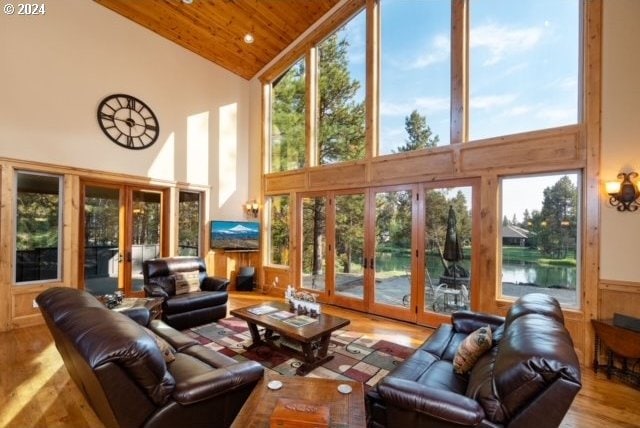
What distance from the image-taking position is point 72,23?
490 cm

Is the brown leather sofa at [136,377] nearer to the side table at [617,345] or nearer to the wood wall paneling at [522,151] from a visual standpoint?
the side table at [617,345]

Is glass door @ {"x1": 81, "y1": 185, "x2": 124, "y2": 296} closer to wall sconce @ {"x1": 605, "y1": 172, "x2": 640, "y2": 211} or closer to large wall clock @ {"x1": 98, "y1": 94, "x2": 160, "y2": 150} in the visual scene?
large wall clock @ {"x1": 98, "y1": 94, "x2": 160, "y2": 150}

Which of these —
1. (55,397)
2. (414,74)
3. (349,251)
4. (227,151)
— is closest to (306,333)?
(55,397)

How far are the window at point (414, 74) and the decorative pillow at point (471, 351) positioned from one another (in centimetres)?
316

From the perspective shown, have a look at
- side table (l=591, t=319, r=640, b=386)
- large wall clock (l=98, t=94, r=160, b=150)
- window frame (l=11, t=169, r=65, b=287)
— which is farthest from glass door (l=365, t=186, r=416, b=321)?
window frame (l=11, t=169, r=65, b=287)

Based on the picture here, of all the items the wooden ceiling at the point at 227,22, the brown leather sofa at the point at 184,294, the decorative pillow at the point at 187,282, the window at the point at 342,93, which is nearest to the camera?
the brown leather sofa at the point at 184,294

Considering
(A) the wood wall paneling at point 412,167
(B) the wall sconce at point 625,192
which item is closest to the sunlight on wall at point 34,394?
(A) the wood wall paneling at point 412,167

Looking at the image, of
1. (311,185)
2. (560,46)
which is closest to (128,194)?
(311,185)

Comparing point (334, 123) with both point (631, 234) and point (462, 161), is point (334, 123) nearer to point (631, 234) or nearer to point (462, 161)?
point (462, 161)

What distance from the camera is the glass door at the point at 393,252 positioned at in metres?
4.86

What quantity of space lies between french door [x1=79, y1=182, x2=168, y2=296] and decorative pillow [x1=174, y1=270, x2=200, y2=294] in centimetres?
159

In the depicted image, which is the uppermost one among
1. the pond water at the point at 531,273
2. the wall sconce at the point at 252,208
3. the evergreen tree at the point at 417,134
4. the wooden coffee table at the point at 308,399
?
the evergreen tree at the point at 417,134

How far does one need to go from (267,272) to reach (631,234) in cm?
593

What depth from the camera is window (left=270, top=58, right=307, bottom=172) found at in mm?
6598
